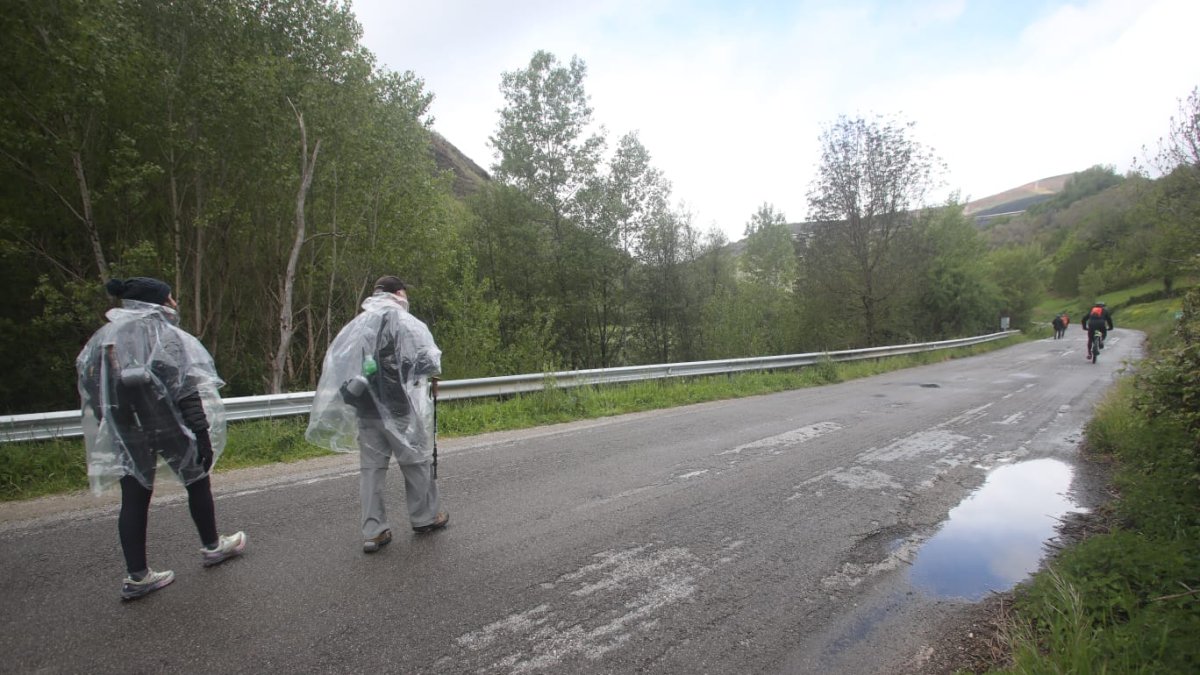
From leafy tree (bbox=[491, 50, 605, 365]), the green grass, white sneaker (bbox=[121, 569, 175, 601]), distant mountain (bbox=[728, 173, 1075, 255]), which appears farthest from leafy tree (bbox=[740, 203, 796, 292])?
distant mountain (bbox=[728, 173, 1075, 255])

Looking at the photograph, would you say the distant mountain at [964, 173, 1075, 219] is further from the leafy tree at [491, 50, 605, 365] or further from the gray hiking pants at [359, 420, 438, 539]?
the gray hiking pants at [359, 420, 438, 539]

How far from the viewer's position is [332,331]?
16.9 m

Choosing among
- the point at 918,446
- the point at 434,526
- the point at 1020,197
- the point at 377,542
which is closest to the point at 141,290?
the point at 377,542

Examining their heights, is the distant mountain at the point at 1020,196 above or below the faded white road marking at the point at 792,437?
above

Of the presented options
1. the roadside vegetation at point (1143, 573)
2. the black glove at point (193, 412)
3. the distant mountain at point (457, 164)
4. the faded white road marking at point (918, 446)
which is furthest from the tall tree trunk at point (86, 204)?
the distant mountain at point (457, 164)

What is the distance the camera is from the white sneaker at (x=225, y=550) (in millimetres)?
3006

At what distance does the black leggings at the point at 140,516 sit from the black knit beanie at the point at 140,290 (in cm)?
108

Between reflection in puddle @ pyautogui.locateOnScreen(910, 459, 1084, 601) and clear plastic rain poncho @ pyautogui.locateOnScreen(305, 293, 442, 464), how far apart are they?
3.42m

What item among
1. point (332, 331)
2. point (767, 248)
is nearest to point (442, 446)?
point (332, 331)

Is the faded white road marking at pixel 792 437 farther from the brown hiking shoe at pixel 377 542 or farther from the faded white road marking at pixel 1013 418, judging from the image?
the brown hiking shoe at pixel 377 542

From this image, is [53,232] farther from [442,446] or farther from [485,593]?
[485,593]

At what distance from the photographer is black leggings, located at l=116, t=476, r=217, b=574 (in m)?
2.71

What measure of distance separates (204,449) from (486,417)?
14.5 feet

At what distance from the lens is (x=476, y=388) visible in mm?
8258
